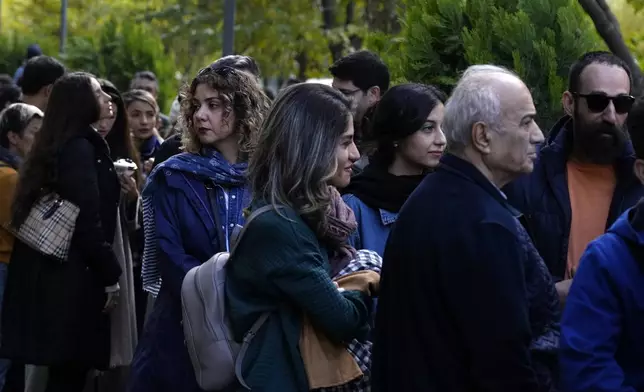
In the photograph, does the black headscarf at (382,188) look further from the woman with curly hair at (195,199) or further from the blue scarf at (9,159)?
the blue scarf at (9,159)

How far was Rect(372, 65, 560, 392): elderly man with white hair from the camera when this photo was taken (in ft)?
12.4

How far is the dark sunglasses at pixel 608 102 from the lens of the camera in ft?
18.2

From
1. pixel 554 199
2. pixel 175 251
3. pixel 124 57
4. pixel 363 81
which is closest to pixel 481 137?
pixel 554 199

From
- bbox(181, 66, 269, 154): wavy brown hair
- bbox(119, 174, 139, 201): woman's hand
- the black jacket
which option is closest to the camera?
bbox(181, 66, 269, 154): wavy brown hair

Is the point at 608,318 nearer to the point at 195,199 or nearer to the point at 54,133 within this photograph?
the point at 195,199

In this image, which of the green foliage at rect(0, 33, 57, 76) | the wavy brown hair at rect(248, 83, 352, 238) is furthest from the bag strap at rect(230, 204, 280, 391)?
the green foliage at rect(0, 33, 57, 76)

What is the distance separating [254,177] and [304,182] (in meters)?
0.21

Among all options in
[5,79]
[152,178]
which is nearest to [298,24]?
[5,79]

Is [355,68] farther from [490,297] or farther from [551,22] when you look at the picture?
[490,297]

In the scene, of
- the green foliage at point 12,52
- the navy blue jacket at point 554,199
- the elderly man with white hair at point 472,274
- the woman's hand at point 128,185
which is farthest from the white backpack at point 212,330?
the green foliage at point 12,52

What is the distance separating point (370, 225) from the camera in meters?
5.67

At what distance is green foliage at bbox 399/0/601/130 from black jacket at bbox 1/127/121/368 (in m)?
1.98

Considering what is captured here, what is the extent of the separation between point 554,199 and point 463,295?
5.59ft

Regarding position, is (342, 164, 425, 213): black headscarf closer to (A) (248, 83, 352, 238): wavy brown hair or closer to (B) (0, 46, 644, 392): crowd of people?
(B) (0, 46, 644, 392): crowd of people
